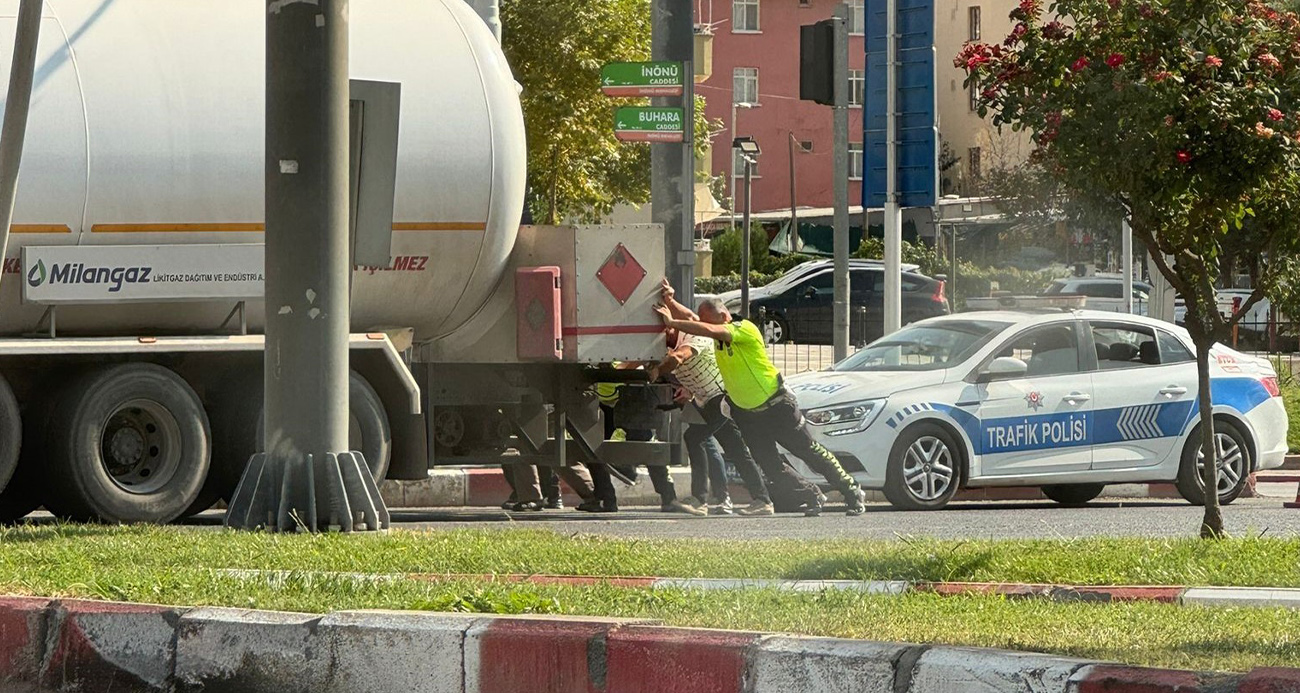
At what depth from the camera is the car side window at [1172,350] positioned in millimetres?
14344

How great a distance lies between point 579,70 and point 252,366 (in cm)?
2104

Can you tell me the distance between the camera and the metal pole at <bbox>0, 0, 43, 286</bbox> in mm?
8383

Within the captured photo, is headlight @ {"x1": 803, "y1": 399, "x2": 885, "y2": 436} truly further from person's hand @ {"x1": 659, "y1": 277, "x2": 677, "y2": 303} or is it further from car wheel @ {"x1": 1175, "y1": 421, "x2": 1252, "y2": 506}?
car wheel @ {"x1": 1175, "y1": 421, "x2": 1252, "y2": 506}

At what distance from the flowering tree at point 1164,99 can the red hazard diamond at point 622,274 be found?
434cm

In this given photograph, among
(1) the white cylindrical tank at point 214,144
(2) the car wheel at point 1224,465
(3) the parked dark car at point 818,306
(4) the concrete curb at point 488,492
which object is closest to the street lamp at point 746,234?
(3) the parked dark car at point 818,306

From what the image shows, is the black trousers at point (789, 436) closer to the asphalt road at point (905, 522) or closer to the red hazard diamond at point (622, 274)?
the asphalt road at point (905, 522)

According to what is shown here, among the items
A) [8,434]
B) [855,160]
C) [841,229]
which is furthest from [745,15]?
[8,434]

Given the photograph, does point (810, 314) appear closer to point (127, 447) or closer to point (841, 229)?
point (841, 229)

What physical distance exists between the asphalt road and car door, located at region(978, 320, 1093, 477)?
0.35 m

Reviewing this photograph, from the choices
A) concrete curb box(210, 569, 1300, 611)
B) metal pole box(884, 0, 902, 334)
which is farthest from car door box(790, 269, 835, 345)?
concrete curb box(210, 569, 1300, 611)

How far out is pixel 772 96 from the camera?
191 feet

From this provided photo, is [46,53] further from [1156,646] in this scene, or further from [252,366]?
[1156,646]

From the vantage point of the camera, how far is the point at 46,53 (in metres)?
11.0

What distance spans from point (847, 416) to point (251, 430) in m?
4.27
